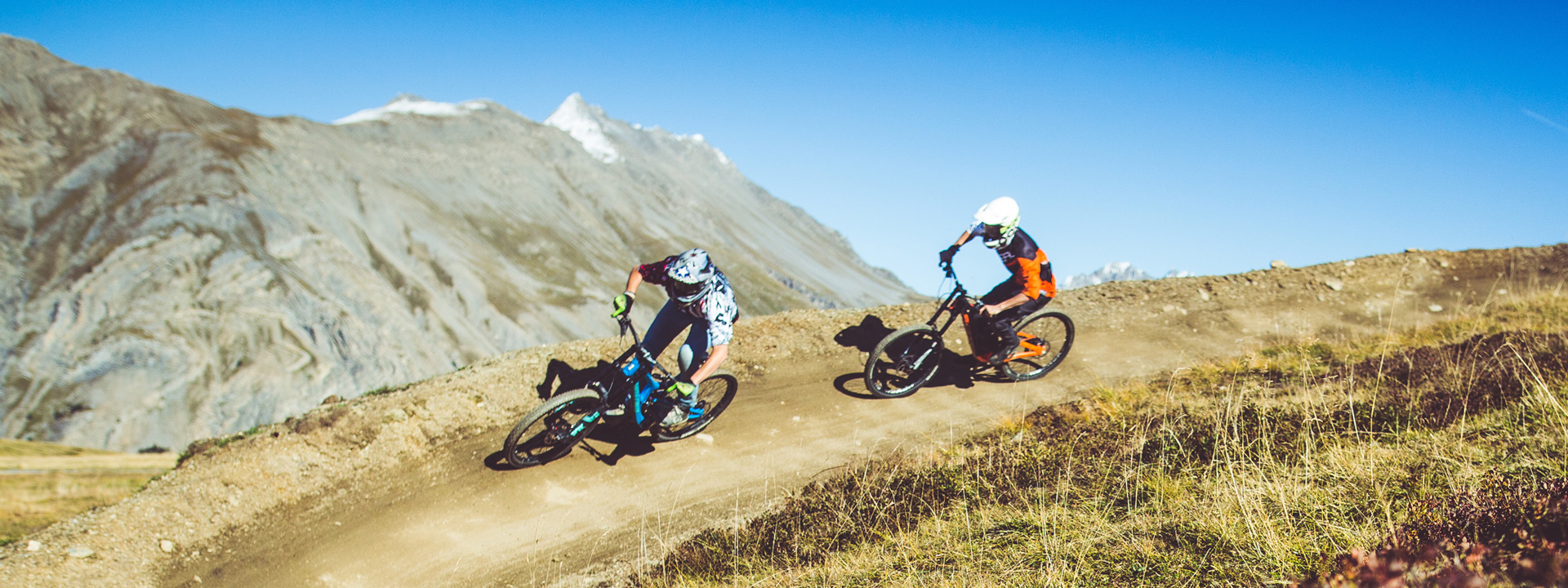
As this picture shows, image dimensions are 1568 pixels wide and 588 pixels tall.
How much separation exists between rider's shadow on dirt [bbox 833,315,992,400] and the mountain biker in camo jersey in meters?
2.71

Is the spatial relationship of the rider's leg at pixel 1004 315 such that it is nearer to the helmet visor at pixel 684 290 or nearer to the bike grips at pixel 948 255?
the bike grips at pixel 948 255

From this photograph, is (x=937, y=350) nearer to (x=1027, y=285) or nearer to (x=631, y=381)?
(x=1027, y=285)

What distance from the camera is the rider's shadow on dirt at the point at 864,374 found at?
1115cm

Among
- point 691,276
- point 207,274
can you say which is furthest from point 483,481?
point 207,274

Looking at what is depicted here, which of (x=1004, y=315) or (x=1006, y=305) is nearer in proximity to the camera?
(x=1006, y=305)

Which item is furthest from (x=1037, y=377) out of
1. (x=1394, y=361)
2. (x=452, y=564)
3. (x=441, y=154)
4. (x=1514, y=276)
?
(x=441, y=154)

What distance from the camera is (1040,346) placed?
11.2m

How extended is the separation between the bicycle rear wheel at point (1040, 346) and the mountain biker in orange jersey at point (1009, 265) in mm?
420

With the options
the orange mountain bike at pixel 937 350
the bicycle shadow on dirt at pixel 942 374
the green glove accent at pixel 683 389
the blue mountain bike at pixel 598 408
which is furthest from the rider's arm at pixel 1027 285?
the blue mountain bike at pixel 598 408

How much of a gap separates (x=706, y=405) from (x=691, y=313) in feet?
5.23

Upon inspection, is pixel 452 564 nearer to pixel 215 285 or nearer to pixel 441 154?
pixel 215 285

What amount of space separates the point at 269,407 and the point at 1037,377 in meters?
68.0

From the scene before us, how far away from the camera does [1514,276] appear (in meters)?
16.3

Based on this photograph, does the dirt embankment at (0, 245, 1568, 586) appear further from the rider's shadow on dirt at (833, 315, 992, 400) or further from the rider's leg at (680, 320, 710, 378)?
the rider's leg at (680, 320, 710, 378)
